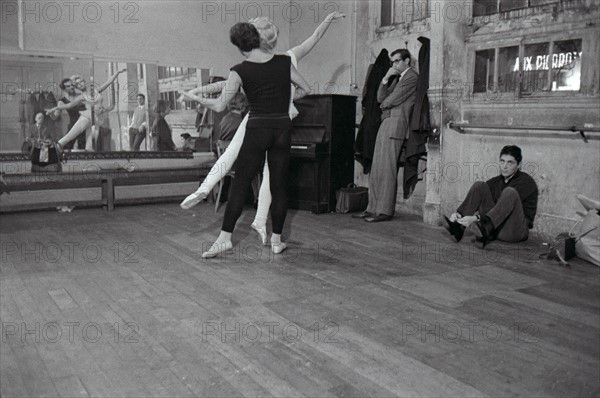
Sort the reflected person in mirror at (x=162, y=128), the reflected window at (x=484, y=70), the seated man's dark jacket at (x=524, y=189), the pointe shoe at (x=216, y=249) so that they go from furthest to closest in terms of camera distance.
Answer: the reflected person in mirror at (x=162, y=128)
the reflected window at (x=484, y=70)
the seated man's dark jacket at (x=524, y=189)
the pointe shoe at (x=216, y=249)

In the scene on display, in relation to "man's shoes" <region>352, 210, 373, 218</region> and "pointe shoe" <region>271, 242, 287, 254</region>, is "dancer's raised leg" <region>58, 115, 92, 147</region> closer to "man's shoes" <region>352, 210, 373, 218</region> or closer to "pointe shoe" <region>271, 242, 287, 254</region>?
"man's shoes" <region>352, 210, 373, 218</region>

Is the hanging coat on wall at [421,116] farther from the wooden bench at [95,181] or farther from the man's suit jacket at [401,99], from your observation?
the wooden bench at [95,181]

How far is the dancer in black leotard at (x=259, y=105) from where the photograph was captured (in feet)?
13.4

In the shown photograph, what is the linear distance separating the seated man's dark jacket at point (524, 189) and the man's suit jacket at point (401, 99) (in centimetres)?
134

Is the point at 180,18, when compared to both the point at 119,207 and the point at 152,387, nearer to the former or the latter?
the point at 119,207

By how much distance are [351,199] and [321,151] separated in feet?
2.11

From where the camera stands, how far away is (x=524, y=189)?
4930 millimetres

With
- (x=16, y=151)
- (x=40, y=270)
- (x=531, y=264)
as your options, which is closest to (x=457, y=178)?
(x=531, y=264)

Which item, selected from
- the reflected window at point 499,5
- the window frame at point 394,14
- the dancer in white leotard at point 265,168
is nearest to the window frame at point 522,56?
the reflected window at point 499,5

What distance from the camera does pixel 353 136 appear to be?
7039 mm

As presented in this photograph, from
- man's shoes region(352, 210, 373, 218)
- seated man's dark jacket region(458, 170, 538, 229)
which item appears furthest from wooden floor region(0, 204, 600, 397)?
man's shoes region(352, 210, 373, 218)

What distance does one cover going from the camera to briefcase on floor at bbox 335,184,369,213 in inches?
262

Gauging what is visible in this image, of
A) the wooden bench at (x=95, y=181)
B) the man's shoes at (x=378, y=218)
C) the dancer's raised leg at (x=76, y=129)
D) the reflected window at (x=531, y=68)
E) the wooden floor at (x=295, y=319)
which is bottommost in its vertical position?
the wooden floor at (x=295, y=319)

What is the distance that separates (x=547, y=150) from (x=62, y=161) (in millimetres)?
5172
